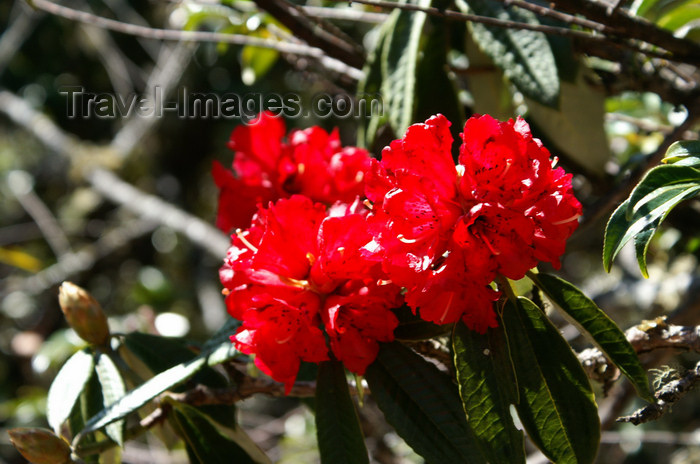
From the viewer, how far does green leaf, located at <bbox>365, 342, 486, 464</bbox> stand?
0.80 metres

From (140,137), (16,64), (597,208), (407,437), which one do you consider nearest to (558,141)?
(597,208)

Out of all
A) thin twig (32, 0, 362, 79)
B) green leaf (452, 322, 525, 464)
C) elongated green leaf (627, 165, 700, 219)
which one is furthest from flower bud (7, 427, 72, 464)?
thin twig (32, 0, 362, 79)

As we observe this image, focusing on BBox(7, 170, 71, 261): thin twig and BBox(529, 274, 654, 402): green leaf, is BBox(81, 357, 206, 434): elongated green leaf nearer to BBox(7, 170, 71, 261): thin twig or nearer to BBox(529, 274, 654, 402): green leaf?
BBox(529, 274, 654, 402): green leaf

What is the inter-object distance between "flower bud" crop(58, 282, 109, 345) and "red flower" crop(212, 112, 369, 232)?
23 cm

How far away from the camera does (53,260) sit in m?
3.35

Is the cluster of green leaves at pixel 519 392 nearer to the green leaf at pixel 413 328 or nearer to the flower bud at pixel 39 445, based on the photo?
the green leaf at pixel 413 328

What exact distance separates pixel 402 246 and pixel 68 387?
1.79ft

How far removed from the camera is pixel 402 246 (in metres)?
0.74

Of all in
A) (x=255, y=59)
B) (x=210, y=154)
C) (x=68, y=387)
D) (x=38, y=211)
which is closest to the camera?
(x=68, y=387)

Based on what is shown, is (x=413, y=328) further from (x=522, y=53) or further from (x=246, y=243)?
(x=522, y=53)

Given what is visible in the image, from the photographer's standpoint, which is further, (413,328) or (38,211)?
(38,211)

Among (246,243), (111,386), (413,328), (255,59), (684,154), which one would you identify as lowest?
Answer: (111,386)

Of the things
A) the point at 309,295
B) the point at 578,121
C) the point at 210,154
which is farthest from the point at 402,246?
the point at 210,154

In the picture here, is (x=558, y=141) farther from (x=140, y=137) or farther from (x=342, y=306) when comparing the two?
(x=140, y=137)
